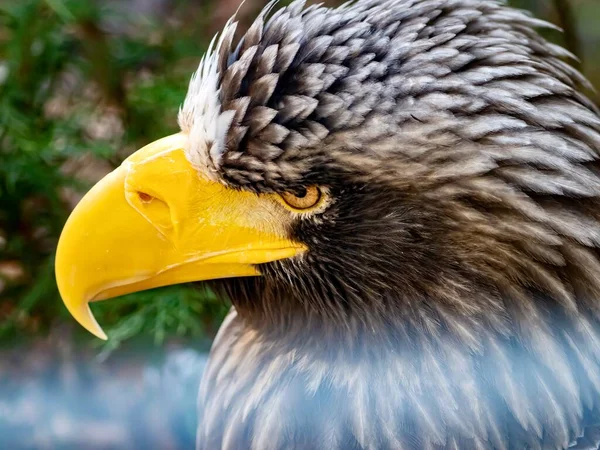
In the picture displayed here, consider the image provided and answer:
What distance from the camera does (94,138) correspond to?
303 centimetres

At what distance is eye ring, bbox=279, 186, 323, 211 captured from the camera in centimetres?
154

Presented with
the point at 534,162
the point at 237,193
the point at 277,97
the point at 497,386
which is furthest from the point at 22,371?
the point at 534,162

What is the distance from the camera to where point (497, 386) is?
5.27ft

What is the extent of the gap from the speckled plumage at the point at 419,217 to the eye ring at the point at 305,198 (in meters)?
0.03

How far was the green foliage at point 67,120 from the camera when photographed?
280 centimetres

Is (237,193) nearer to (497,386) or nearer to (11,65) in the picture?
(497,386)

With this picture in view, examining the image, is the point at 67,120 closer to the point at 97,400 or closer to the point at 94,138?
the point at 94,138

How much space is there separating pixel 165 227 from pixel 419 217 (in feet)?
1.66

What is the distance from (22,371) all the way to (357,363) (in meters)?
0.93

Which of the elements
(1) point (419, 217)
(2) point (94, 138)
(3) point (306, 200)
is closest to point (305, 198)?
(3) point (306, 200)

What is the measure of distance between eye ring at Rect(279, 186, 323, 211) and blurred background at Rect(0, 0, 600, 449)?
0.83 m

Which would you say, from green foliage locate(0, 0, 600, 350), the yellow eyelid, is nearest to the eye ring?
the yellow eyelid

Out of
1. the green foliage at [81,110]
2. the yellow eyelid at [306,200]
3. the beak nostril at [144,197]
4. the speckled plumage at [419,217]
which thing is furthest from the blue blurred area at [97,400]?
the yellow eyelid at [306,200]

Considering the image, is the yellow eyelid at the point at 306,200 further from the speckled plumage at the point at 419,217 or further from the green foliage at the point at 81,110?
the green foliage at the point at 81,110
